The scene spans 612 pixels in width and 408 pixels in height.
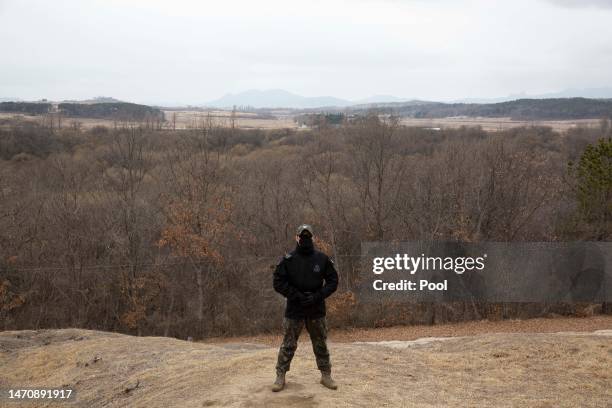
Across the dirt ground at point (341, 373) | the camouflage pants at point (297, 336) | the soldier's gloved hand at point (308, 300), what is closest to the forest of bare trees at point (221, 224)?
the dirt ground at point (341, 373)

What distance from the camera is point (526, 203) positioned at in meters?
29.3

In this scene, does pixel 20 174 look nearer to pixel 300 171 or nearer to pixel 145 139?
pixel 145 139

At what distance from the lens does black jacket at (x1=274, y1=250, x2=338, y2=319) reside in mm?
8039

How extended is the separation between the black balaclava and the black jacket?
0.05 m

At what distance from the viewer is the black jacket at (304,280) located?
804 centimetres

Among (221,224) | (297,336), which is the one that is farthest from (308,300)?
(221,224)

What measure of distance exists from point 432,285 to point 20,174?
27.7 meters

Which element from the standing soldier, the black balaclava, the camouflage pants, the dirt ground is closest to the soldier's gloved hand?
the standing soldier

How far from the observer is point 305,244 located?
8070 mm

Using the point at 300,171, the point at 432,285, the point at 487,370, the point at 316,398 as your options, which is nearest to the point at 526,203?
the point at 432,285

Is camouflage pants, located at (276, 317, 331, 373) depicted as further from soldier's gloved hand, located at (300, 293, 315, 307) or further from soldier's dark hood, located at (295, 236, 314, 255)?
soldier's dark hood, located at (295, 236, 314, 255)

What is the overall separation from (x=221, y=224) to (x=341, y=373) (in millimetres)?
17297

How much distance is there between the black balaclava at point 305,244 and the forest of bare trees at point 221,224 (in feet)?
60.1

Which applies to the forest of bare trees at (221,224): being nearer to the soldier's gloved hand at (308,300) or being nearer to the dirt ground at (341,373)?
A: the dirt ground at (341,373)
